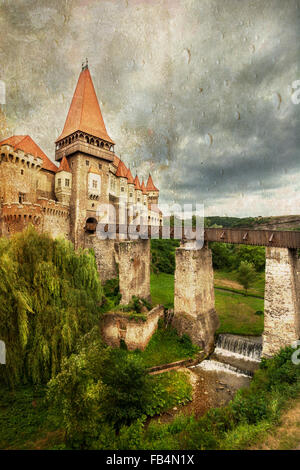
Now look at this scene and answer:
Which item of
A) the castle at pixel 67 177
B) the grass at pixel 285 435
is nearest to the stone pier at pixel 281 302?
the grass at pixel 285 435

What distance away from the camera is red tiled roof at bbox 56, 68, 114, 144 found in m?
24.7

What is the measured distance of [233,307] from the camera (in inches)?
944

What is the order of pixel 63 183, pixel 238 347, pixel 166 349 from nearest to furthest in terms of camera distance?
pixel 166 349 → pixel 238 347 → pixel 63 183

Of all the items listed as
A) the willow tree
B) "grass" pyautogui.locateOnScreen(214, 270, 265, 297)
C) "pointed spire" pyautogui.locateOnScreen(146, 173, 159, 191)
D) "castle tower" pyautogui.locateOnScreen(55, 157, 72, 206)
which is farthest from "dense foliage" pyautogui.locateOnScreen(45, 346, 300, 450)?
"pointed spire" pyautogui.locateOnScreen(146, 173, 159, 191)

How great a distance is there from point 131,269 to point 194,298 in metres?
5.95

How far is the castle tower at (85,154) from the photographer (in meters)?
23.3

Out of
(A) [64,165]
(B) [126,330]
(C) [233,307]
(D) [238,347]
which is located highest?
(A) [64,165]

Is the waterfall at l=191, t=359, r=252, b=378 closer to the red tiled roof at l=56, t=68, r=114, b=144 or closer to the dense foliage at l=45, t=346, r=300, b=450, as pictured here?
the dense foliage at l=45, t=346, r=300, b=450

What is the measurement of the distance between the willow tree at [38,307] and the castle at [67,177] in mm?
6852

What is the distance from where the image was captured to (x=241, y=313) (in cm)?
2220

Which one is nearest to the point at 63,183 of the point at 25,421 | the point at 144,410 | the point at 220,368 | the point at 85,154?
the point at 85,154

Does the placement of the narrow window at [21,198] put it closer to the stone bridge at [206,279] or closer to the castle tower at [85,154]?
the castle tower at [85,154]

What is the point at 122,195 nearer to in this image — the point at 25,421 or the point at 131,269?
the point at 131,269

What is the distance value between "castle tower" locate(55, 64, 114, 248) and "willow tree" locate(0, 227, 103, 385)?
11720 mm
